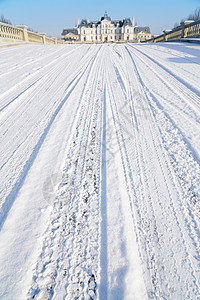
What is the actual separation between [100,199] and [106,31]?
3064 inches

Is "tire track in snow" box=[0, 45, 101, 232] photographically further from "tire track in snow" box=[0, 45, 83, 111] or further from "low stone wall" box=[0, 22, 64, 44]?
"low stone wall" box=[0, 22, 64, 44]

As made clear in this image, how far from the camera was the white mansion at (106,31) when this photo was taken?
62394 mm

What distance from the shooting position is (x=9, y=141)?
2117 mm

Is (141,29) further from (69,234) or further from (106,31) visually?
(69,234)

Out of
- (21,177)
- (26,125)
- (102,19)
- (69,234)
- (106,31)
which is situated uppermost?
(102,19)

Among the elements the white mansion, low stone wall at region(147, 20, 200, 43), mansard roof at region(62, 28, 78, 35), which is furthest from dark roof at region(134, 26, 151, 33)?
low stone wall at region(147, 20, 200, 43)

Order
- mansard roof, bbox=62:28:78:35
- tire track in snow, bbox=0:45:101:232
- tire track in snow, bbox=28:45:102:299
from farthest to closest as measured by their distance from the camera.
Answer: mansard roof, bbox=62:28:78:35 < tire track in snow, bbox=0:45:101:232 < tire track in snow, bbox=28:45:102:299

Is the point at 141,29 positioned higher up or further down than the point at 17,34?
higher up

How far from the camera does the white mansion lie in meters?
62.4

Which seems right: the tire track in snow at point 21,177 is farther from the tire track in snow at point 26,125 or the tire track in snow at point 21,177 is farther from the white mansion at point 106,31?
the white mansion at point 106,31

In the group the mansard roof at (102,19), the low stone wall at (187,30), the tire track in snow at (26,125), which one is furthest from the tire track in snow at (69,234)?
the mansard roof at (102,19)

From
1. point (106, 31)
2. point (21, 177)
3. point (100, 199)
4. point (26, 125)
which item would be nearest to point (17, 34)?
point (26, 125)

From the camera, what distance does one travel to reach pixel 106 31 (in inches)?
2506

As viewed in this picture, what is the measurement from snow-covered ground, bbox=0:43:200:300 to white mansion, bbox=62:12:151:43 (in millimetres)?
72315
